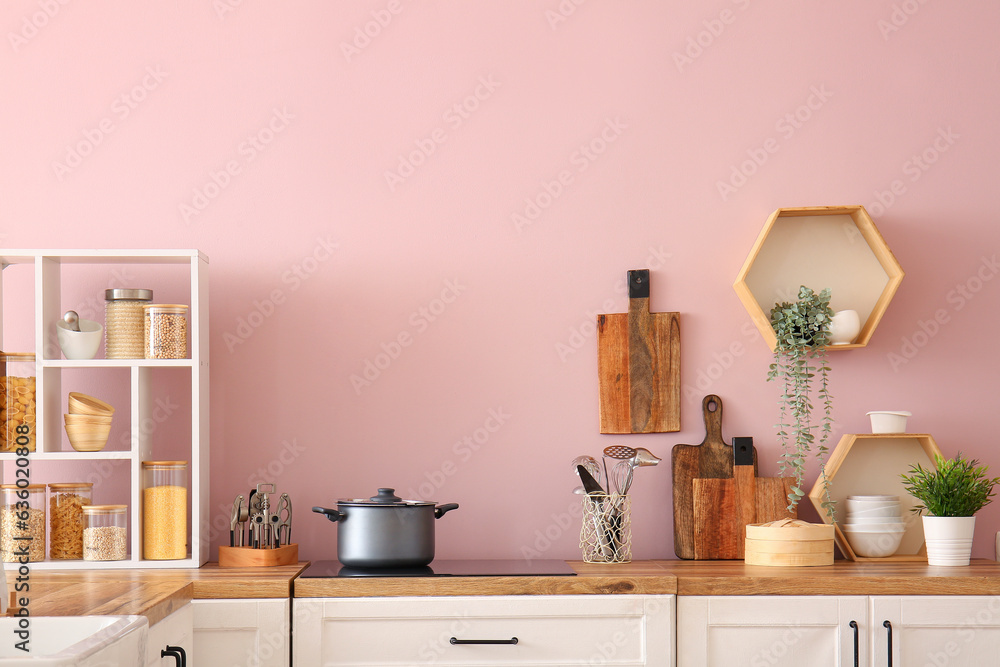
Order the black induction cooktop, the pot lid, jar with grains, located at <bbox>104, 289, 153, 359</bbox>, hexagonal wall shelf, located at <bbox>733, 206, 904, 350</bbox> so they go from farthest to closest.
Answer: hexagonal wall shelf, located at <bbox>733, 206, 904, 350</bbox>
jar with grains, located at <bbox>104, 289, 153, 359</bbox>
the pot lid
the black induction cooktop

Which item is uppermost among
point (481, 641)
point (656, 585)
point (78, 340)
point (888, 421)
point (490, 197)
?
point (490, 197)

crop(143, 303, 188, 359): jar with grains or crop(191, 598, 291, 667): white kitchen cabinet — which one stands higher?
crop(143, 303, 188, 359): jar with grains

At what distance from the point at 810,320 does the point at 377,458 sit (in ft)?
4.24

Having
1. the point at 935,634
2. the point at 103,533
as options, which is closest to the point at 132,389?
the point at 103,533

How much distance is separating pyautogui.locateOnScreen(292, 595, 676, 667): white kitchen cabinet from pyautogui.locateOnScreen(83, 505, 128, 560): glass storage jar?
0.57 m

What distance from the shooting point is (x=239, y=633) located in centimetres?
203

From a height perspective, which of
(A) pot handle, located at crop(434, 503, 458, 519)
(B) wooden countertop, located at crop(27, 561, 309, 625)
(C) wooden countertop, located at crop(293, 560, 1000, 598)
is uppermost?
(A) pot handle, located at crop(434, 503, 458, 519)

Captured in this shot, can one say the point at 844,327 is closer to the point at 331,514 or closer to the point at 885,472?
the point at 885,472

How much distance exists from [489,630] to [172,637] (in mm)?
693

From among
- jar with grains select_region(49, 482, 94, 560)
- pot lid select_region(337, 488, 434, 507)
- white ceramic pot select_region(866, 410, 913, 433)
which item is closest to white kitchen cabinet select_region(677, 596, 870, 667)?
white ceramic pot select_region(866, 410, 913, 433)

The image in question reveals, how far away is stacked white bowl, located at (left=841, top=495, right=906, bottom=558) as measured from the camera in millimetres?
2455

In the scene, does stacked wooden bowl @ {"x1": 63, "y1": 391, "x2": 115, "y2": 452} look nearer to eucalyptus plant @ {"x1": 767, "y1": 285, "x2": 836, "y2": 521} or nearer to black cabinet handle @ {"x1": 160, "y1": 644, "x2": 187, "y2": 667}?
black cabinet handle @ {"x1": 160, "y1": 644, "x2": 187, "y2": 667}

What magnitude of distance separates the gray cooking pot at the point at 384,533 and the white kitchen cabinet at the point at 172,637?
1.32 feet

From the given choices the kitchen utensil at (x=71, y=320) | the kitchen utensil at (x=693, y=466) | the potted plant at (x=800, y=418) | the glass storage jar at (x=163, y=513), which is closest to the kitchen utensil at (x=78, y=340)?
the kitchen utensil at (x=71, y=320)
